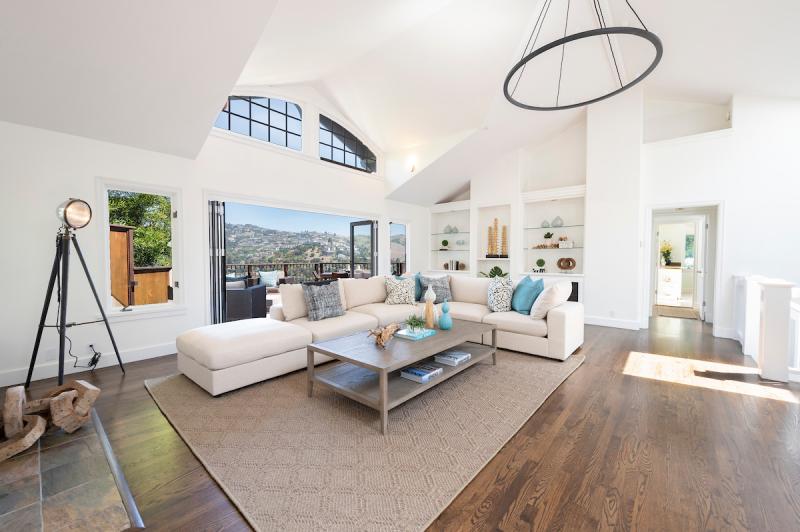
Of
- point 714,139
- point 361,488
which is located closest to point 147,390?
point 361,488

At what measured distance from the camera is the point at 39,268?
3.12 metres

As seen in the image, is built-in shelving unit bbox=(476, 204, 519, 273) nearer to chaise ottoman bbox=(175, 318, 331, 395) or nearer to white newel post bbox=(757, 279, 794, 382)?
white newel post bbox=(757, 279, 794, 382)

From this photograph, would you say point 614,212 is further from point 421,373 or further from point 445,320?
point 421,373

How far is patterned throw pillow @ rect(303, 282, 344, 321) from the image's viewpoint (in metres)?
3.71

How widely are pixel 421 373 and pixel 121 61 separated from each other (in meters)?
3.46

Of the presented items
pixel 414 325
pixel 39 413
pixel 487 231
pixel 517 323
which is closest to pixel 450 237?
pixel 487 231

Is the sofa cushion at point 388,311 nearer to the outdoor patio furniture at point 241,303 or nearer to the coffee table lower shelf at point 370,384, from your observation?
the coffee table lower shelf at point 370,384

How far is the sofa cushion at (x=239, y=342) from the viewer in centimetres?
269

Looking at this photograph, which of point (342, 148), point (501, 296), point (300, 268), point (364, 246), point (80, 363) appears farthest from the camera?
point (300, 268)

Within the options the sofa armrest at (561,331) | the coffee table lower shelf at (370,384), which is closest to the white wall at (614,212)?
the sofa armrest at (561,331)

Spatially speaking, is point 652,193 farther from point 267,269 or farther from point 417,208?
point 267,269

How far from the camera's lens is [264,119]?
16.3 ft

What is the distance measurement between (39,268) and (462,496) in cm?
419

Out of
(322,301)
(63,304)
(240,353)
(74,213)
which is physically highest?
(74,213)
